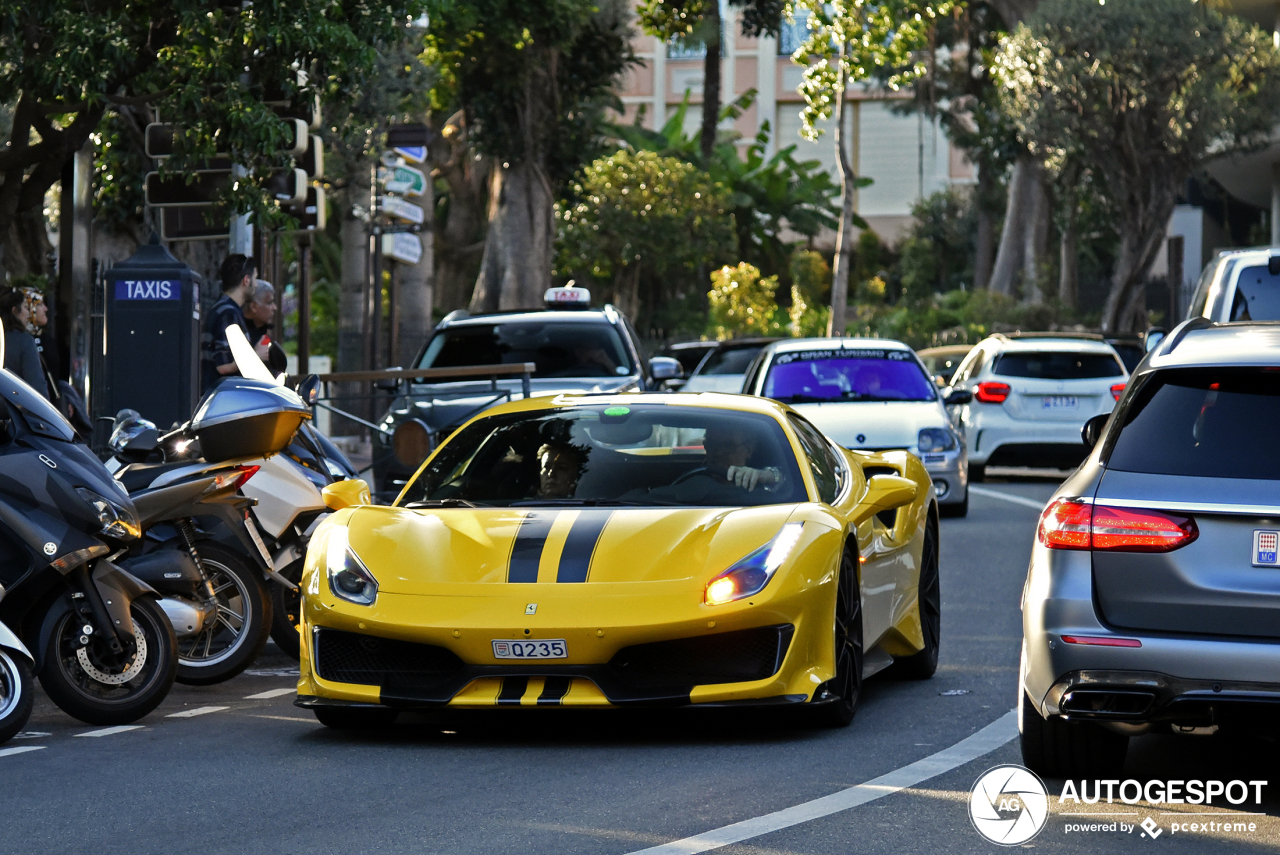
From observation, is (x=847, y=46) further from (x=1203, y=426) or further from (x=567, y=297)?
(x=1203, y=426)

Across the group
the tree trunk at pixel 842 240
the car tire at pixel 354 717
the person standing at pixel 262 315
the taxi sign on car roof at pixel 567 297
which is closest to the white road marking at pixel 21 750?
the car tire at pixel 354 717

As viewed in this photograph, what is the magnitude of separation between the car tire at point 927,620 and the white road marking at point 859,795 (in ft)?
3.69

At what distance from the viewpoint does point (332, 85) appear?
1491 cm

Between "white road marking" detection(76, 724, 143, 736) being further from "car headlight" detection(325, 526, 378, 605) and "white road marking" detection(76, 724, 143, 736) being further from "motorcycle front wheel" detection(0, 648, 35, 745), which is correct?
"car headlight" detection(325, 526, 378, 605)

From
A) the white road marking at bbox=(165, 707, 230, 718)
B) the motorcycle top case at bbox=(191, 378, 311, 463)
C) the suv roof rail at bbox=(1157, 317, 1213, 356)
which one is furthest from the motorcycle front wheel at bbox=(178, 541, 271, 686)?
the suv roof rail at bbox=(1157, 317, 1213, 356)

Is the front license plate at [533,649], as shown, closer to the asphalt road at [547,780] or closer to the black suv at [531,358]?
the asphalt road at [547,780]

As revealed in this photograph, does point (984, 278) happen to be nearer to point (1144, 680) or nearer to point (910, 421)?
point (910, 421)

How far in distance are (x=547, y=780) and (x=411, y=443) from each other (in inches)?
320

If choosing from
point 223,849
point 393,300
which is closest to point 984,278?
point 393,300

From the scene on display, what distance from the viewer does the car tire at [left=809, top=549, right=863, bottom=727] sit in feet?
24.1

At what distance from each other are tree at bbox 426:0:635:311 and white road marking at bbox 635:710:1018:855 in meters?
22.4

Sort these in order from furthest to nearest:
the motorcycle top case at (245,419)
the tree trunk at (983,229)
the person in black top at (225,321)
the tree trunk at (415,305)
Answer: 1. the tree trunk at (983,229)
2. the tree trunk at (415,305)
3. the person in black top at (225,321)
4. the motorcycle top case at (245,419)

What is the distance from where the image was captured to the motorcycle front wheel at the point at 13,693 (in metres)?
7.30

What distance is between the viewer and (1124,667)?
19.2ft
